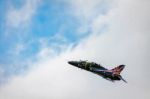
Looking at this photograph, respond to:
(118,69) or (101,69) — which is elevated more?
(101,69)

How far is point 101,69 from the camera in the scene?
605ft

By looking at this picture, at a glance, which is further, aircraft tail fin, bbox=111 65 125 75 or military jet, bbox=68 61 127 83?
aircraft tail fin, bbox=111 65 125 75

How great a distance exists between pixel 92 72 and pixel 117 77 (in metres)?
17.9

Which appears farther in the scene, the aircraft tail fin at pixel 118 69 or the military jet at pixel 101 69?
the aircraft tail fin at pixel 118 69

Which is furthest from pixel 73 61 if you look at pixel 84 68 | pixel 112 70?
pixel 112 70

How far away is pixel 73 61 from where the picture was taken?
192 meters

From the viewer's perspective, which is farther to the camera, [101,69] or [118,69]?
[101,69]

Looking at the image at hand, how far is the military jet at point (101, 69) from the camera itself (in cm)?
17655

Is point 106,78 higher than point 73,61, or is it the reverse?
point 73,61

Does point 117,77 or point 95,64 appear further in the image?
point 95,64

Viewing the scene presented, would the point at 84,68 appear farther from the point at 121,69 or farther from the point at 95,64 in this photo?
the point at 121,69

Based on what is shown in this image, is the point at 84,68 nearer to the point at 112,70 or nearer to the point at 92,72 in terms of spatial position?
the point at 92,72

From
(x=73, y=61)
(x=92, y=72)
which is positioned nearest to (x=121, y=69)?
(x=92, y=72)

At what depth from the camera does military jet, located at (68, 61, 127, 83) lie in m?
177
